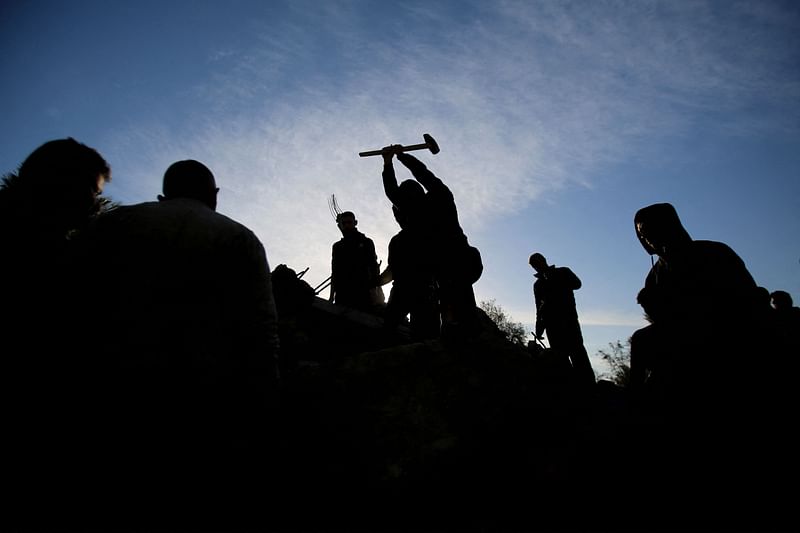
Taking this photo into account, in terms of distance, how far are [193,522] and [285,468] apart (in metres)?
0.48

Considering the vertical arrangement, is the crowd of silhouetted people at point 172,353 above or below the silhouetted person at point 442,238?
below

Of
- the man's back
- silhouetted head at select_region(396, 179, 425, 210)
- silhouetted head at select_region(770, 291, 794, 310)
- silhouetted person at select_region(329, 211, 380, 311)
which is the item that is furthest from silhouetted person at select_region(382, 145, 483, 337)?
silhouetted head at select_region(770, 291, 794, 310)

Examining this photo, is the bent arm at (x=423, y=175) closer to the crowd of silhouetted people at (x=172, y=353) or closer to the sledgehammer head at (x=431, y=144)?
the sledgehammer head at (x=431, y=144)

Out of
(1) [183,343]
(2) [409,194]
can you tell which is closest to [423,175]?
(2) [409,194]

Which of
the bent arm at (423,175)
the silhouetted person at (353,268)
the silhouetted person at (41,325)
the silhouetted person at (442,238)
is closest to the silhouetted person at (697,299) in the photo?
the silhouetted person at (442,238)

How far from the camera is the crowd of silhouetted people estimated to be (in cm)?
134

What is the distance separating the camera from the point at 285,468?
1817 millimetres

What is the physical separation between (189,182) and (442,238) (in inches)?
94.1

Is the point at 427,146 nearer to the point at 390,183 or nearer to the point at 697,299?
the point at 390,183

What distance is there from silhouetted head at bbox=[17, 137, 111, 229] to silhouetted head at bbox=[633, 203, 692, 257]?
3.94m

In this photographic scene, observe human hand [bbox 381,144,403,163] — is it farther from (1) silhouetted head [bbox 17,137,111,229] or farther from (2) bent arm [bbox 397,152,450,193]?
(1) silhouetted head [bbox 17,137,111,229]

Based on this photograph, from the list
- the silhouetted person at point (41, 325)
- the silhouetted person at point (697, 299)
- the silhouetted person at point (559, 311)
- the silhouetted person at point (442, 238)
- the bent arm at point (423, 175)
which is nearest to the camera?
the silhouetted person at point (41, 325)

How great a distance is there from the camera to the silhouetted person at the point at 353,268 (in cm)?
646

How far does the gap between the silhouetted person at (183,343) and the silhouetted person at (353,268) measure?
4565 mm
